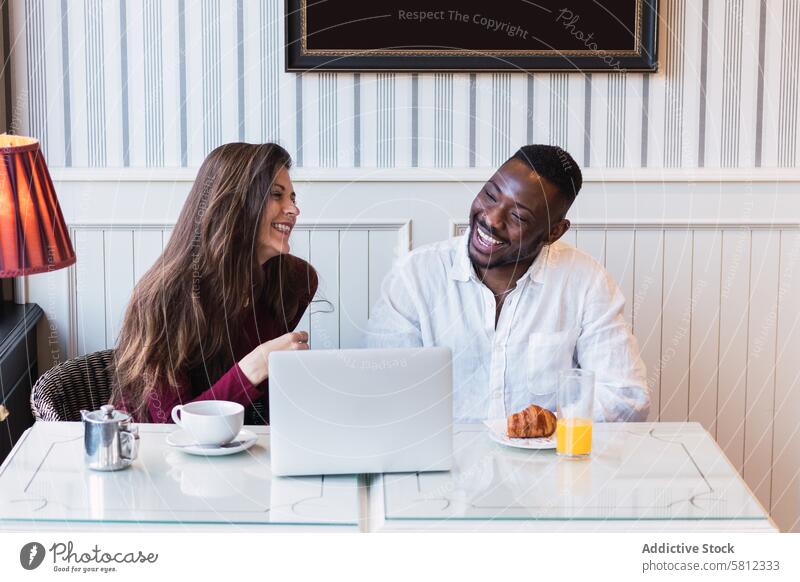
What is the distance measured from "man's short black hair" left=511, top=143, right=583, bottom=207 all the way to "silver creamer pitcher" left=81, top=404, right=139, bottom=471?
3.04 ft

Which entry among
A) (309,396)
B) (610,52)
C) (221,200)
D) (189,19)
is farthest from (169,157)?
(309,396)

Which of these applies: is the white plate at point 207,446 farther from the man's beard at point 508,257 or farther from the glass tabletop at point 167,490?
the man's beard at point 508,257

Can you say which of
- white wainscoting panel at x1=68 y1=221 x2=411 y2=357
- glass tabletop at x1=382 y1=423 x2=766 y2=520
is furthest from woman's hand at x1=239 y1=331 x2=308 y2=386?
white wainscoting panel at x1=68 y1=221 x2=411 y2=357

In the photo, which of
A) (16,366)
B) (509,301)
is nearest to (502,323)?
(509,301)

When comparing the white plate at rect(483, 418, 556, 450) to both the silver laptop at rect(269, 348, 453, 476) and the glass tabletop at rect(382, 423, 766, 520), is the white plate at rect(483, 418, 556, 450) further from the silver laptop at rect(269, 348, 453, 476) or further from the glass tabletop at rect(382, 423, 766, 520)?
the silver laptop at rect(269, 348, 453, 476)

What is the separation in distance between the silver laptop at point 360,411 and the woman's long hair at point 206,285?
17.9 inches

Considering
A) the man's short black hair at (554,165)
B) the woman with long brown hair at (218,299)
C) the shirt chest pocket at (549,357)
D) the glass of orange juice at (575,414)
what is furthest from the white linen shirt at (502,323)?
the glass of orange juice at (575,414)

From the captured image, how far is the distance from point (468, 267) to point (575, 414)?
1.89ft

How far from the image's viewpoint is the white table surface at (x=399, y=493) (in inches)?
49.3

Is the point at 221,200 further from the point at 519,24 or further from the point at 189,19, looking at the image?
the point at 519,24

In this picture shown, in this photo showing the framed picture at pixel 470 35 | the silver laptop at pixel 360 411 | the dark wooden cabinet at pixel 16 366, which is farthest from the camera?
the framed picture at pixel 470 35

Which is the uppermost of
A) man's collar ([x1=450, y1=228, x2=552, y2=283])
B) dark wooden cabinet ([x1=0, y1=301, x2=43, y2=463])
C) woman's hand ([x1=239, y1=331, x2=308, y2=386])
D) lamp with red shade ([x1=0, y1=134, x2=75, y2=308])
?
lamp with red shade ([x1=0, y1=134, x2=75, y2=308])

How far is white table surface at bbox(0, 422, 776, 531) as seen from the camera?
49.3 inches
